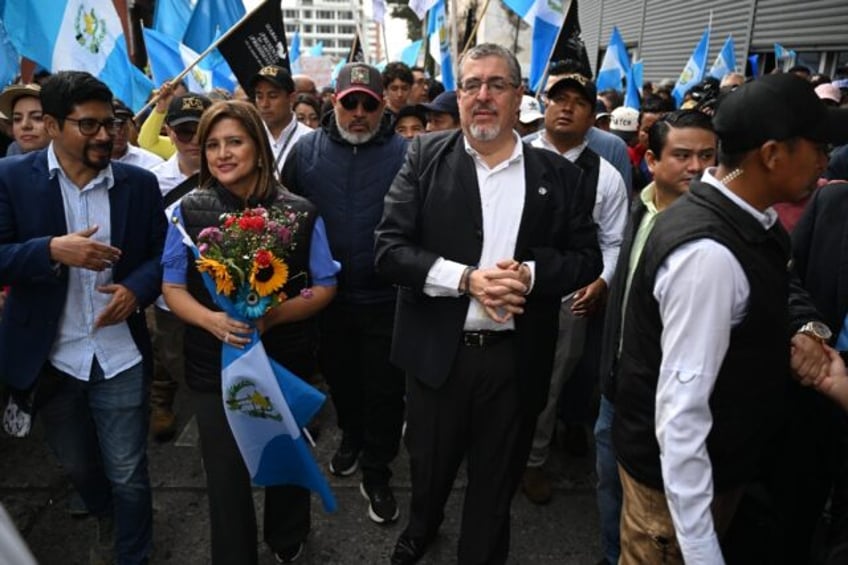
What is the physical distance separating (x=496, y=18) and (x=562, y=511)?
39824 millimetres

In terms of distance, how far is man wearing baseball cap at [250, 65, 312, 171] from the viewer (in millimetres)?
4566

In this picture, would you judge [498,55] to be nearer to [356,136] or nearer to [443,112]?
[356,136]

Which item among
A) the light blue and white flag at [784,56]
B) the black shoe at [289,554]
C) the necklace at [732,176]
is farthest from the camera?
the light blue and white flag at [784,56]

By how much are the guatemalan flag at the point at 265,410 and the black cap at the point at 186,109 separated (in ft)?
4.90

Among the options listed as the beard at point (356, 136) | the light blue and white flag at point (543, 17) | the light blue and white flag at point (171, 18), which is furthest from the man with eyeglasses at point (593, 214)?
the light blue and white flag at point (171, 18)

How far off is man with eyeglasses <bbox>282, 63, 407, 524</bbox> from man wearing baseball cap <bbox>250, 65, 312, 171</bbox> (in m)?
1.17

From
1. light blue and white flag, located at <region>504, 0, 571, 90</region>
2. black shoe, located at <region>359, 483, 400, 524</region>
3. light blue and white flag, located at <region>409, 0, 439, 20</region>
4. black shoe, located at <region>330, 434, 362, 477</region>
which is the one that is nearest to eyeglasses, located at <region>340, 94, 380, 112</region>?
black shoe, located at <region>330, 434, 362, 477</region>

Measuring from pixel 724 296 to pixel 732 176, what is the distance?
0.36 metres

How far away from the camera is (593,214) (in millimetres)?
3500

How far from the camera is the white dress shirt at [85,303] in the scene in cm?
260

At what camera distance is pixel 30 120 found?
3.93 metres

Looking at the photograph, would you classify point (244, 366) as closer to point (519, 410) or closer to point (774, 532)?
point (519, 410)

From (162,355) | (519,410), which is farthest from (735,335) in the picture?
(162,355)

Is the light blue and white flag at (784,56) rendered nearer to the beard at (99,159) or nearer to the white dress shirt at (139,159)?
the white dress shirt at (139,159)
